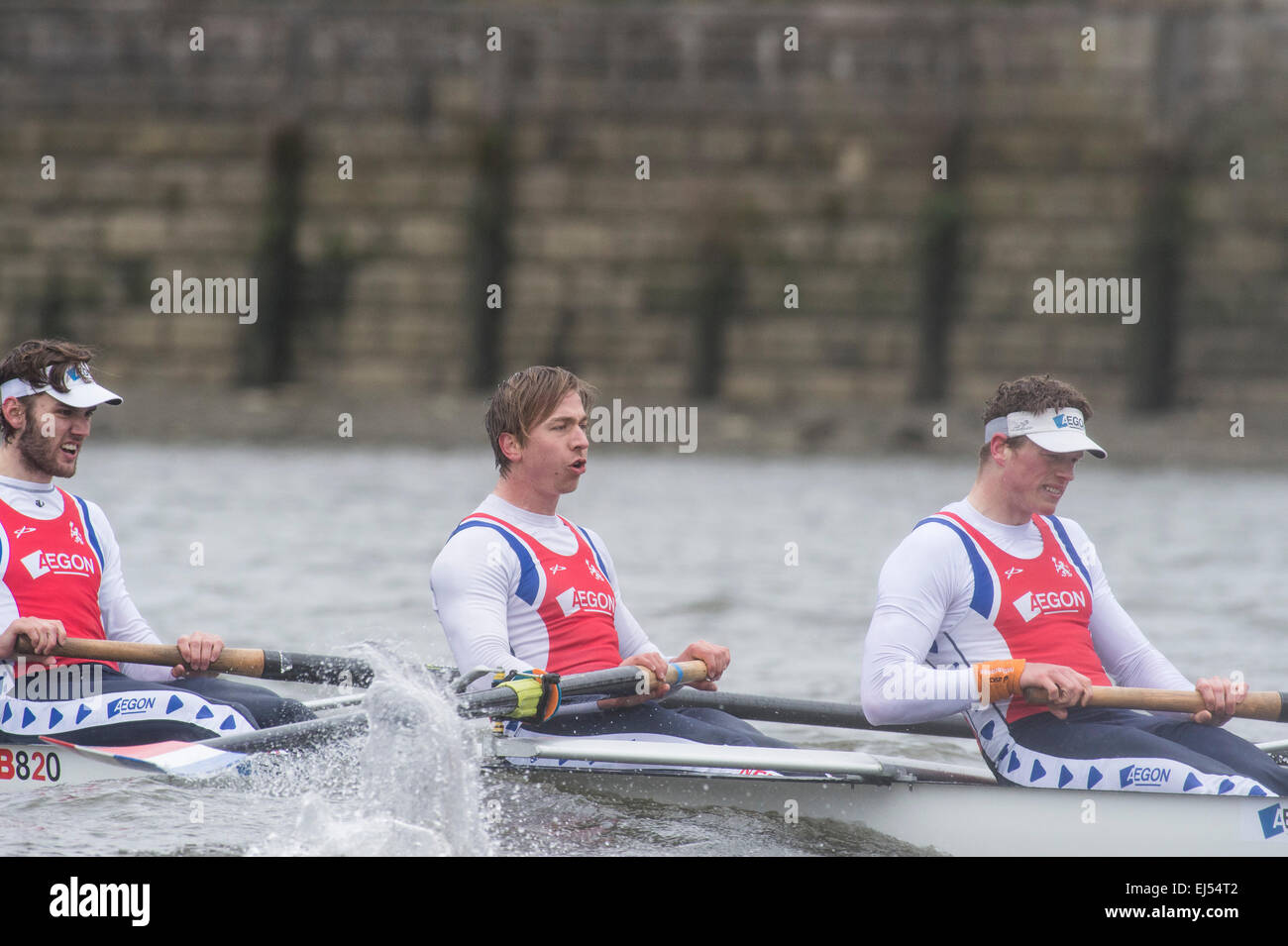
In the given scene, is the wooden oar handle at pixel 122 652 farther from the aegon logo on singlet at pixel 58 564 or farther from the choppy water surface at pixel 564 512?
the choppy water surface at pixel 564 512

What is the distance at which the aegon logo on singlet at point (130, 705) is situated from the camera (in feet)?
19.7

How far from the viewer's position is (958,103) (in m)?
21.3

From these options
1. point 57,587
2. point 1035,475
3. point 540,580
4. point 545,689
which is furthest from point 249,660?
point 1035,475

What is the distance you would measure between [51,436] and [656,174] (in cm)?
1659

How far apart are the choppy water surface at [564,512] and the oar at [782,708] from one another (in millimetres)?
514

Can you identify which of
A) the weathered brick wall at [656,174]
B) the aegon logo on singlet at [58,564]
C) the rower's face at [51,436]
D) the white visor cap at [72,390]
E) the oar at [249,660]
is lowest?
the oar at [249,660]

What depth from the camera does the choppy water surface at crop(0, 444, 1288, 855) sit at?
5.61 m

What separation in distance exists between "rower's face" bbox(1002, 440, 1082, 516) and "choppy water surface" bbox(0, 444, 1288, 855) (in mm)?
1239

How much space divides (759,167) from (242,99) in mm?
7086

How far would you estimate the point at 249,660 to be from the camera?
6.14 metres

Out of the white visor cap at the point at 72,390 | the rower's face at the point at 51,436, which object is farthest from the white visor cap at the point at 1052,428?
the rower's face at the point at 51,436

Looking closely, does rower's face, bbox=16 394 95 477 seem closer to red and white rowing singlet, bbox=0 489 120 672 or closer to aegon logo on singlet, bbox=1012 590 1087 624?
red and white rowing singlet, bbox=0 489 120 672

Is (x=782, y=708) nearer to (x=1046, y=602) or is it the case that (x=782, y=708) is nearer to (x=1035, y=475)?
(x=1046, y=602)

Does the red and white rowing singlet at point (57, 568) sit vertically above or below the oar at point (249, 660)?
above
